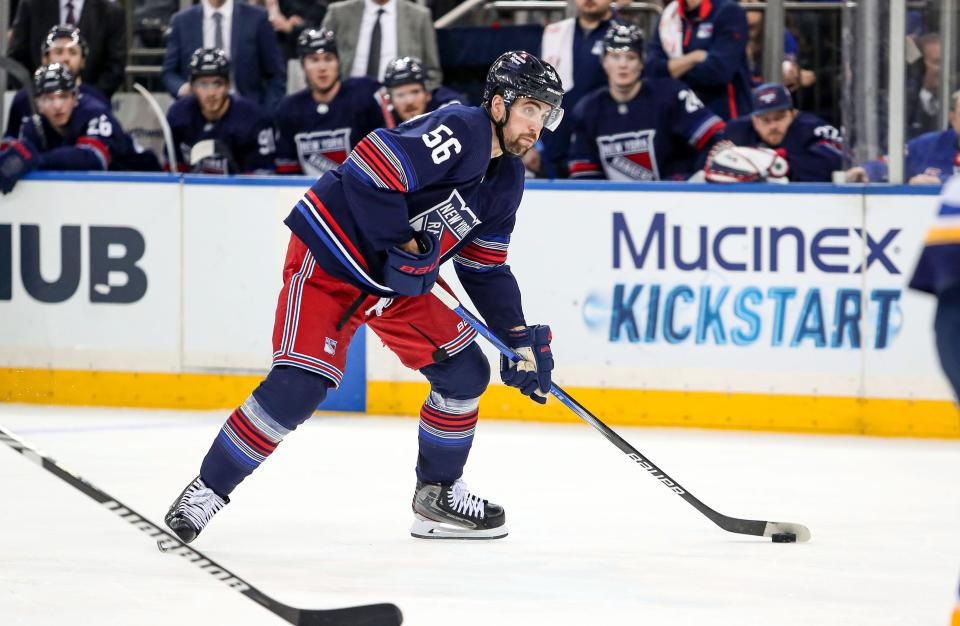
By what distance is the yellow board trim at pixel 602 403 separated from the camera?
560 centimetres

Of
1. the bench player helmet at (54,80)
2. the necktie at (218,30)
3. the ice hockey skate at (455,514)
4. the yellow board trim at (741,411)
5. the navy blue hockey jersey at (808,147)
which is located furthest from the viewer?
the necktie at (218,30)

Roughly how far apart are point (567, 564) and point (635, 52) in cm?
284

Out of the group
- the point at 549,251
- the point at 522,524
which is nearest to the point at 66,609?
the point at 522,524

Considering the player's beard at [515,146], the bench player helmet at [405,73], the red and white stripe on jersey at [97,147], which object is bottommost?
the player's beard at [515,146]

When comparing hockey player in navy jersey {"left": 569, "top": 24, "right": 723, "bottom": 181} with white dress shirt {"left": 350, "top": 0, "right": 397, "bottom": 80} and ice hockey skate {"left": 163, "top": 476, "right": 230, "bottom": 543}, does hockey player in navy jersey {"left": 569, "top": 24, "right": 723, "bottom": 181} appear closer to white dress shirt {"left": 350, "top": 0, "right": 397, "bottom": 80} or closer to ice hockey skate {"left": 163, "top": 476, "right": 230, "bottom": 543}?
white dress shirt {"left": 350, "top": 0, "right": 397, "bottom": 80}

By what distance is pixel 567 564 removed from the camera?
3.74 metres

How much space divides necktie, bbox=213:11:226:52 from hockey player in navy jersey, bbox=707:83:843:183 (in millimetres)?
2319

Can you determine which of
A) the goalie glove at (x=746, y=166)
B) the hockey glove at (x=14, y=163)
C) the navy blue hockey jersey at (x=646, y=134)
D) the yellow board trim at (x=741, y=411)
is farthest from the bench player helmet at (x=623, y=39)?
the hockey glove at (x=14, y=163)

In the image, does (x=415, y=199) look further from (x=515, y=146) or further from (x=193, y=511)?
(x=193, y=511)

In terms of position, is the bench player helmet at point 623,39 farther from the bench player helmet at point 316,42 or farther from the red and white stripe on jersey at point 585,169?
the bench player helmet at point 316,42

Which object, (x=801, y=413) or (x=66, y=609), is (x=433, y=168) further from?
(x=801, y=413)

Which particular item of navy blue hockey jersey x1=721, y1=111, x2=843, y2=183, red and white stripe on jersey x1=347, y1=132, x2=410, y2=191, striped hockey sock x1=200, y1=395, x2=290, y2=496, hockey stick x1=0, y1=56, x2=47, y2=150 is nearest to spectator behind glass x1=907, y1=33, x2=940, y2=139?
navy blue hockey jersey x1=721, y1=111, x2=843, y2=183

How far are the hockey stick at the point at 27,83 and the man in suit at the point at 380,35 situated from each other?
1227mm

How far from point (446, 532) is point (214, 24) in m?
3.64
